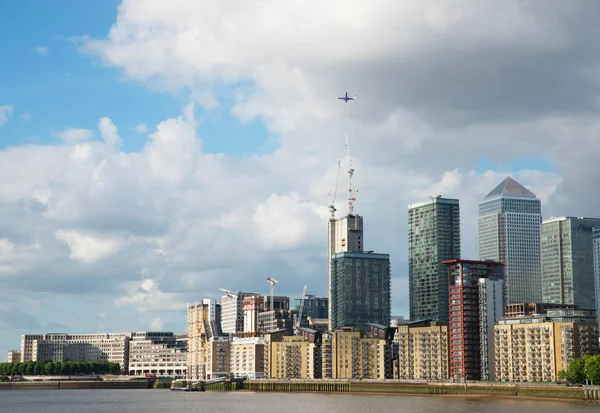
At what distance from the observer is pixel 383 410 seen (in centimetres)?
19638

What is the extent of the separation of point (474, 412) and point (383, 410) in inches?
817

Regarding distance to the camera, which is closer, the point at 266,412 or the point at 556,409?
the point at 556,409

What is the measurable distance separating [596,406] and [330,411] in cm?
5227

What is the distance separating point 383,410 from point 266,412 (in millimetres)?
23866

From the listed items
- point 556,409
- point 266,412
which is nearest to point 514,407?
point 556,409

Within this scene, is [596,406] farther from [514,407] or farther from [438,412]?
[438,412]

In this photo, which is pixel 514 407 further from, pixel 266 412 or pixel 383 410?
pixel 266 412

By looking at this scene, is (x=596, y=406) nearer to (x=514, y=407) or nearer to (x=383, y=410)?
(x=514, y=407)

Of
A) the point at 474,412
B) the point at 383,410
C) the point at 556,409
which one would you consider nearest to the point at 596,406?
the point at 556,409

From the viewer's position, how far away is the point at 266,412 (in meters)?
200

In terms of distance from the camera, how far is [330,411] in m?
198

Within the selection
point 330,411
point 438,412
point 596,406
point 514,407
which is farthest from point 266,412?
point 596,406

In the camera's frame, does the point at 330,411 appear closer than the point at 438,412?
No

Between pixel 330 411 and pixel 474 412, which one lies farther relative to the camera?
pixel 330 411
